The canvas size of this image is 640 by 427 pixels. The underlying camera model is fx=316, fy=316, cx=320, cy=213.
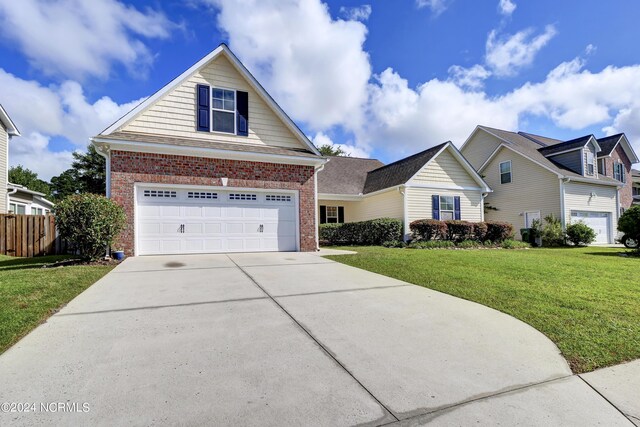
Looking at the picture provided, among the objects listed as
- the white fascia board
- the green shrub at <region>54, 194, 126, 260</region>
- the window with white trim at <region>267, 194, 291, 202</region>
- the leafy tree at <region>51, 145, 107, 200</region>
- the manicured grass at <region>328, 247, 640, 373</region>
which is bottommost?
the manicured grass at <region>328, 247, 640, 373</region>

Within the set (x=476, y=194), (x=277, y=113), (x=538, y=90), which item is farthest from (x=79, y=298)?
(x=538, y=90)

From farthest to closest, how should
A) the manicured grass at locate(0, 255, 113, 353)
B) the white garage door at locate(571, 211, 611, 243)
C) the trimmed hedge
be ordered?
1. the white garage door at locate(571, 211, 611, 243)
2. the trimmed hedge
3. the manicured grass at locate(0, 255, 113, 353)

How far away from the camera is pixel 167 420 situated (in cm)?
204

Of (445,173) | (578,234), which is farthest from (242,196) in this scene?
(578,234)

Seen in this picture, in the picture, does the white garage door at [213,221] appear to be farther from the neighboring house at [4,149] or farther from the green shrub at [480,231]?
the neighboring house at [4,149]

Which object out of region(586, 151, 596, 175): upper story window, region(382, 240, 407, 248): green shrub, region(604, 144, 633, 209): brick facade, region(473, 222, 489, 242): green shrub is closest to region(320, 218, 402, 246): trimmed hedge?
region(382, 240, 407, 248): green shrub

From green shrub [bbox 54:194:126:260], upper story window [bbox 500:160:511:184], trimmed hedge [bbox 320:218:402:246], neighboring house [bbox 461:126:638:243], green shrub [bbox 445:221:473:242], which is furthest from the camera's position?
upper story window [bbox 500:160:511:184]

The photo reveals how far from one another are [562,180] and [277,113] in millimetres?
17585

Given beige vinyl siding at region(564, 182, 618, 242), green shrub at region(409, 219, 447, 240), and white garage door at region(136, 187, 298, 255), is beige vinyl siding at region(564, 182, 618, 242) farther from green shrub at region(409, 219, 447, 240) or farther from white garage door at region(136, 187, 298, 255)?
white garage door at region(136, 187, 298, 255)

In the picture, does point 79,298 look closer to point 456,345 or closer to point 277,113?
point 456,345

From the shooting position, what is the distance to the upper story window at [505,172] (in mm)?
21547

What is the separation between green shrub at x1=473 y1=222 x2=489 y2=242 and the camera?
52.1 ft

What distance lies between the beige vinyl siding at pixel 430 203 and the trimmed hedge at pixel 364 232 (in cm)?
109

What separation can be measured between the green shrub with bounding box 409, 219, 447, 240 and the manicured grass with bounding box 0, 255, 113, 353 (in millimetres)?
12356
